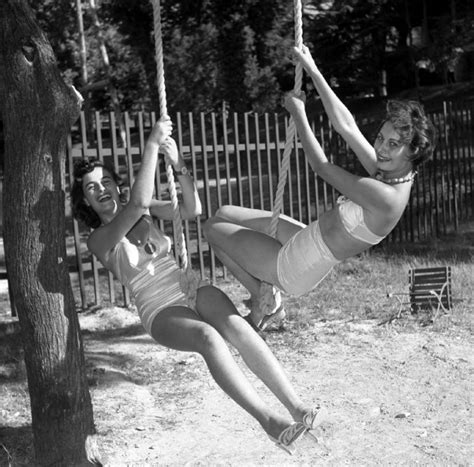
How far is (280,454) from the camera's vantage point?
13.7 feet

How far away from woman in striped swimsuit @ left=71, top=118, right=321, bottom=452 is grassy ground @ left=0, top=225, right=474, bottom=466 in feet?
2.70

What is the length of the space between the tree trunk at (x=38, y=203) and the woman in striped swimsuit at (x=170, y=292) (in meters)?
0.17

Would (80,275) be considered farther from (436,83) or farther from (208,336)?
(436,83)

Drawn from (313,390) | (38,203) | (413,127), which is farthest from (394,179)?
(313,390)

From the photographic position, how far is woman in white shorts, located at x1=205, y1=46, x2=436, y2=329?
2.96 meters

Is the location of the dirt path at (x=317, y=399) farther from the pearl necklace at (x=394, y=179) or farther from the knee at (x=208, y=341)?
the pearl necklace at (x=394, y=179)

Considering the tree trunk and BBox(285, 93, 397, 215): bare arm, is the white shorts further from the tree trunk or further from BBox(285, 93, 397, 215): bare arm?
the tree trunk

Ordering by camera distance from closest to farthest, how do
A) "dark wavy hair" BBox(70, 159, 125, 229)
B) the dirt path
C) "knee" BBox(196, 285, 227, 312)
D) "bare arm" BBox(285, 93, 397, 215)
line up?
"bare arm" BBox(285, 93, 397, 215)
"knee" BBox(196, 285, 227, 312)
"dark wavy hair" BBox(70, 159, 125, 229)
the dirt path

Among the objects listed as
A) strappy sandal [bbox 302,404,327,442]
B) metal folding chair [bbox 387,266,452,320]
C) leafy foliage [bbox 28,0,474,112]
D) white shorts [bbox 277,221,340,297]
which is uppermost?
leafy foliage [bbox 28,0,474,112]

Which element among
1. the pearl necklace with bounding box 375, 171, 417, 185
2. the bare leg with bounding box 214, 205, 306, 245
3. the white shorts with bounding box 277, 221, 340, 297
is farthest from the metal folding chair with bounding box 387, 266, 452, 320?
the white shorts with bounding box 277, 221, 340, 297

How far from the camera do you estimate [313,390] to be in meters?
5.04

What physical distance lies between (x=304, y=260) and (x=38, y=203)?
1.29m

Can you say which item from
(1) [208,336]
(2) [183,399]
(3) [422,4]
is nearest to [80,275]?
(2) [183,399]

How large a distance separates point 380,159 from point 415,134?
0.57ft
